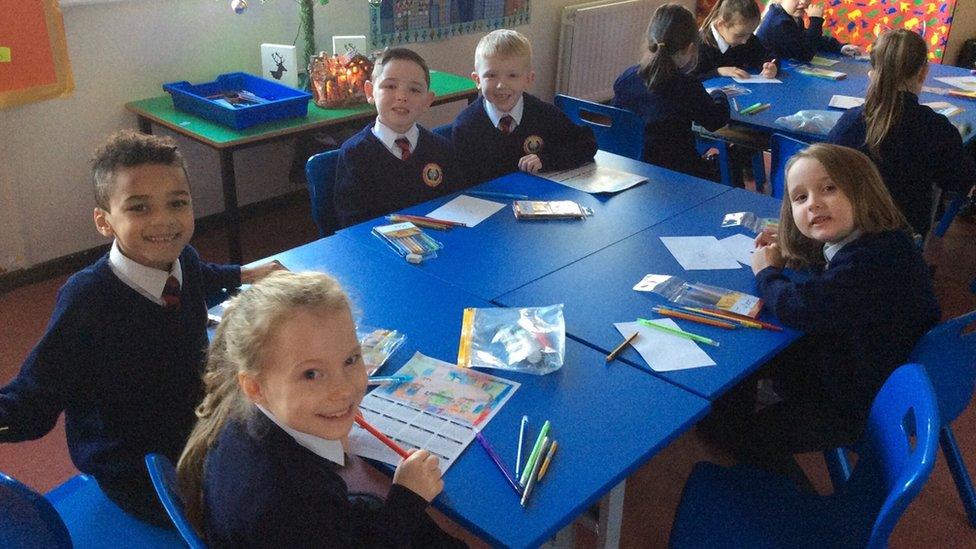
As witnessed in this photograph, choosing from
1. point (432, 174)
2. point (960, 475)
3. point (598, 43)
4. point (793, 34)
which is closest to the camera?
point (960, 475)

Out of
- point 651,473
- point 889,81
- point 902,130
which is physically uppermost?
point 889,81

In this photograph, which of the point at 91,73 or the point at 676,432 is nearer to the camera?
the point at 676,432

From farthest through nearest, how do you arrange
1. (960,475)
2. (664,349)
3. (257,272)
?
(960,475)
(257,272)
(664,349)

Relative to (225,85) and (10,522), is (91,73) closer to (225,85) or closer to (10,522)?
(225,85)

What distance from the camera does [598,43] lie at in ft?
18.4

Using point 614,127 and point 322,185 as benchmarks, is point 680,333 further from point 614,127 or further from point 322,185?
point 614,127

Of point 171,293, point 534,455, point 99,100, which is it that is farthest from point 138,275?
point 99,100

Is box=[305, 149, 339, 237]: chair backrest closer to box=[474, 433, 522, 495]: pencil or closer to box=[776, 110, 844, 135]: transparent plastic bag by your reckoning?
box=[474, 433, 522, 495]: pencil

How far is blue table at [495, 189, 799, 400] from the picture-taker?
171 centimetres

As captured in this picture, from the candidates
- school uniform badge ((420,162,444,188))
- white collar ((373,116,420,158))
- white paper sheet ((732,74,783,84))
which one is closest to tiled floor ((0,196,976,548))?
school uniform badge ((420,162,444,188))

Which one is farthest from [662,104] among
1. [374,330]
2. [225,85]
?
[374,330]

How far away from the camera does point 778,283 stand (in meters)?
1.96

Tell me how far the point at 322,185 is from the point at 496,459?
143 cm

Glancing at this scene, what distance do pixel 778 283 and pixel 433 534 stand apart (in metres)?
0.98
